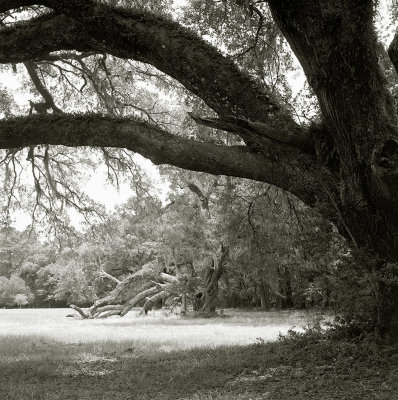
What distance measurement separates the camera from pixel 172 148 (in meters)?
7.17

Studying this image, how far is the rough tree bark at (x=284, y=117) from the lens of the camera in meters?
5.59

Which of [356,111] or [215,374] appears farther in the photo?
[215,374]

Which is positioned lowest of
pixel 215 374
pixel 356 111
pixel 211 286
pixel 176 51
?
pixel 215 374

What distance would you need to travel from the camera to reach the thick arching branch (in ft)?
22.0

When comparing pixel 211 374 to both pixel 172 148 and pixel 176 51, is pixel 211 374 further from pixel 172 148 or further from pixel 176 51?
pixel 176 51

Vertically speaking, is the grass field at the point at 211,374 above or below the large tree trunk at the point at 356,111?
below

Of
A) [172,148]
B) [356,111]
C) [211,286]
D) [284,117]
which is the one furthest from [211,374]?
[211,286]

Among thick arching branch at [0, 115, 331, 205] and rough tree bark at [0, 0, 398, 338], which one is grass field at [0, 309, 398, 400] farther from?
thick arching branch at [0, 115, 331, 205]

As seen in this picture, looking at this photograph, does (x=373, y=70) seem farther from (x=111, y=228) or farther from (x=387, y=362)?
(x=111, y=228)

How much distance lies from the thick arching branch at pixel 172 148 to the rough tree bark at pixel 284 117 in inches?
0.7

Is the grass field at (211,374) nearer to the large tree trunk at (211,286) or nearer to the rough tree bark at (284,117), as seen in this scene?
the rough tree bark at (284,117)

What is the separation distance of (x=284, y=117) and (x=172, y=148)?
1880 mm

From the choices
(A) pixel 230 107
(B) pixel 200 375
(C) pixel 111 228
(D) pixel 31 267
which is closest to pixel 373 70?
(A) pixel 230 107

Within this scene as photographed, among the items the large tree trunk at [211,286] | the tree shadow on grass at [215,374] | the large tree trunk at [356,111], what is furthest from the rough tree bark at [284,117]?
the large tree trunk at [211,286]
